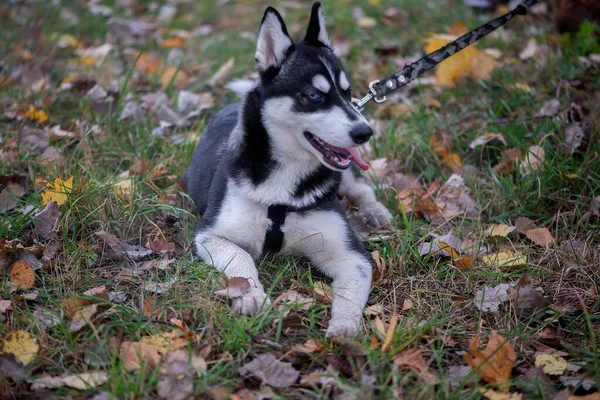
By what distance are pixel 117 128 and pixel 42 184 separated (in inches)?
39.4

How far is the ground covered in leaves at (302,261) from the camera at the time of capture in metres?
2.40

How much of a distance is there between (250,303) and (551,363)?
4.43 feet

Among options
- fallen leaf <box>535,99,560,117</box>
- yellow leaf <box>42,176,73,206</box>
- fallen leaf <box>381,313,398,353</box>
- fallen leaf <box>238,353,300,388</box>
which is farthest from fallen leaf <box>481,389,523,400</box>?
fallen leaf <box>535,99,560,117</box>

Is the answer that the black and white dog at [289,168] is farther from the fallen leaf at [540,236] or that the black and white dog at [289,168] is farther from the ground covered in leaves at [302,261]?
the fallen leaf at [540,236]

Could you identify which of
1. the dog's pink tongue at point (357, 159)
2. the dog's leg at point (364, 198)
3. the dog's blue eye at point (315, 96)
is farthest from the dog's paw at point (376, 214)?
the dog's blue eye at point (315, 96)

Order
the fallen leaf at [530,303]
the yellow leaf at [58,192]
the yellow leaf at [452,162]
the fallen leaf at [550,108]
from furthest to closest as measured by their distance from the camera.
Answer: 1. the fallen leaf at [550,108]
2. the yellow leaf at [452,162]
3. the yellow leaf at [58,192]
4. the fallen leaf at [530,303]

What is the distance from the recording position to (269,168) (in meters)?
3.15

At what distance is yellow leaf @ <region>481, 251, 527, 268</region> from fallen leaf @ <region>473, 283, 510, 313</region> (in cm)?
25

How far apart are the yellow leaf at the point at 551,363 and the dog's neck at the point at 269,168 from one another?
53.9 inches

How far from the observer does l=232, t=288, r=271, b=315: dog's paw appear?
2709 mm

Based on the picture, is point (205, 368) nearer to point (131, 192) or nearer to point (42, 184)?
point (131, 192)

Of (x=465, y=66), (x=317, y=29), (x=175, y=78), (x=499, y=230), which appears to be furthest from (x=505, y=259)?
(x=175, y=78)

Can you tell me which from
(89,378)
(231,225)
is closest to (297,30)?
(231,225)

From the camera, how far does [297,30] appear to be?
6.47 metres
